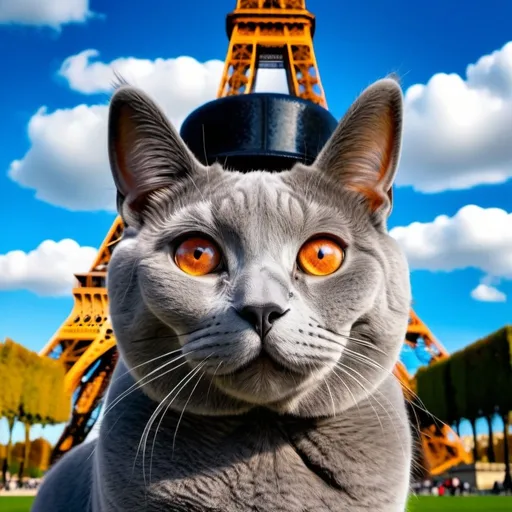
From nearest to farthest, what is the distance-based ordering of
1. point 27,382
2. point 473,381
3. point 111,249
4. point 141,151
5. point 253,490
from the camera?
point 253,490 < point 141,151 < point 111,249 < point 473,381 < point 27,382

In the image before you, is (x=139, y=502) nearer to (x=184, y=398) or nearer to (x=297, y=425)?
(x=184, y=398)

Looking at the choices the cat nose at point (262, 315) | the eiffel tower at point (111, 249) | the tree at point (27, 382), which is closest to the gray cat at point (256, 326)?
the cat nose at point (262, 315)

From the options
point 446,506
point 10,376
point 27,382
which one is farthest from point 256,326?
point 27,382

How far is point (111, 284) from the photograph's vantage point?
1.84 m

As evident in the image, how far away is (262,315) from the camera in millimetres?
1477

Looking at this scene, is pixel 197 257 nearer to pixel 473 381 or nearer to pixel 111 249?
pixel 111 249

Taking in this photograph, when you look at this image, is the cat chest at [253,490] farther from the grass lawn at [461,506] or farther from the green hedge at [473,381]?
the green hedge at [473,381]

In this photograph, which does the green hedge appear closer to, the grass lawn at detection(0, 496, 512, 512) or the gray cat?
the grass lawn at detection(0, 496, 512, 512)

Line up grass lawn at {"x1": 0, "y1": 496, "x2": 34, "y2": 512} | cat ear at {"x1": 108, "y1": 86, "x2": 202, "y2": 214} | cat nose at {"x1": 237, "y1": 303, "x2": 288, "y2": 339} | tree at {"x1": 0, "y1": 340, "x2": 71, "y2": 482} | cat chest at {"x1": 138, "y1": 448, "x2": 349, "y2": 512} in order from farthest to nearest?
1. tree at {"x1": 0, "y1": 340, "x2": 71, "y2": 482}
2. grass lawn at {"x1": 0, "y1": 496, "x2": 34, "y2": 512}
3. cat ear at {"x1": 108, "y1": 86, "x2": 202, "y2": 214}
4. cat chest at {"x1": 138, "y1": 448, "x2": 349, "y2": 512}
5. cat nose at {"x1": 237, "y1": 303, "x2": 288, "y2": 339}

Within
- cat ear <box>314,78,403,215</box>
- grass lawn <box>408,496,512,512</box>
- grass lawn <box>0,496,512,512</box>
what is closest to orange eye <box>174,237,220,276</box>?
cat ear <box>314,78,403,215</box>

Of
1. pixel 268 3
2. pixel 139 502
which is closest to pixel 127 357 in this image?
pixel 139 502

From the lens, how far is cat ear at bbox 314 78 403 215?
179 cm

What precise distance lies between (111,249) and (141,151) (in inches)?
606

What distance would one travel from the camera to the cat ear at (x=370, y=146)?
1.79 meters
